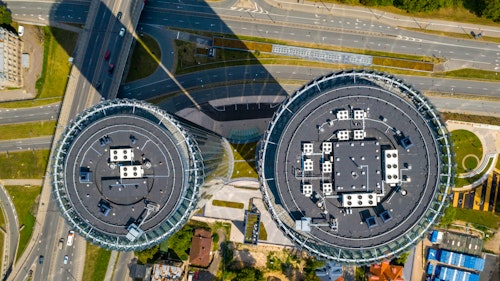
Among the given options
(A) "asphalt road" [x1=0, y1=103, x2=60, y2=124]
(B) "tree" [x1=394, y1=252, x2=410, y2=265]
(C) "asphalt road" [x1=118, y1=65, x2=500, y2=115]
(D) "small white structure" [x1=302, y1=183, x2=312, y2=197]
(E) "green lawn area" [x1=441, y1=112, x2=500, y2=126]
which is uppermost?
(C) "asphalt road" [x1=118, y1=65, x2=500, y2=115]

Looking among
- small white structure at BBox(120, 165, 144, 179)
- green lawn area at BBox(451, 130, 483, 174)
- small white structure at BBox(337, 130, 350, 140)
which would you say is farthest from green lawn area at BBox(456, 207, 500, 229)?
small white structure at BBox(120, 165, 144, 179)

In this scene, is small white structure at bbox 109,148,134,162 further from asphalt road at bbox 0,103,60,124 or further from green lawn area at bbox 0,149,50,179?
green lawn area at bbox 0,149,50,179

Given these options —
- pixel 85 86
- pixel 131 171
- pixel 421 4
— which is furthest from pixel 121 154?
pixel 421 4

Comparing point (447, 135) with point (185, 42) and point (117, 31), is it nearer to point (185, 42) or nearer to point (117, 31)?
point (185, 42)

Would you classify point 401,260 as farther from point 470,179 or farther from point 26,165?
point 26,165

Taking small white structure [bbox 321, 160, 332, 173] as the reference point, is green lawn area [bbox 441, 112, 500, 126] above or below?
above

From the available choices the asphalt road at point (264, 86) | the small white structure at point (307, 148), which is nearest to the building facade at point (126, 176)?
the small white structure at point (307, 148)

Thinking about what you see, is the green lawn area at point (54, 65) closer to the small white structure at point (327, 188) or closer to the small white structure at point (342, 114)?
the small white structure at point (342, 114)

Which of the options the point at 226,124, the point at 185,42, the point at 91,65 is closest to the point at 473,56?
the point at 226,124
